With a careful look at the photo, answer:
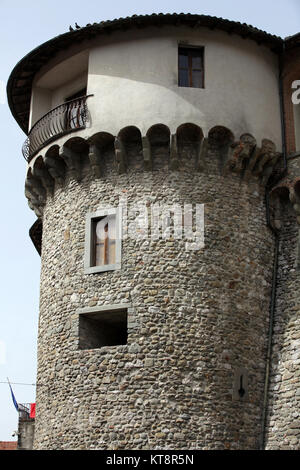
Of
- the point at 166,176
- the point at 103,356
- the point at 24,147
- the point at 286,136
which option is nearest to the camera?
the point at 103,356

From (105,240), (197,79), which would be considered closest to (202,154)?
(197,79)

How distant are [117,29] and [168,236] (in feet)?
18.8

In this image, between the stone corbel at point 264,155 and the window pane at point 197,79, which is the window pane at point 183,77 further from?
the stone corbel at point 264,155

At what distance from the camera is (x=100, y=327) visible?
2020 centimetres

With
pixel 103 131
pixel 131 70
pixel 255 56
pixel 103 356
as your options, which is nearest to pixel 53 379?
pixel 103 356

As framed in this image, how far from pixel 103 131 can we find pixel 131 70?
71.3 inches

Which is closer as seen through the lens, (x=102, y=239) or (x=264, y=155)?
(x=102, y=239)

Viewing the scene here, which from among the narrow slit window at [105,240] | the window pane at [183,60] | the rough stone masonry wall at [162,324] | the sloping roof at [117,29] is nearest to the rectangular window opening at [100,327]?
the rough stone masonry wall at [162,324]

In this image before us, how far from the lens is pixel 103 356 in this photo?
1878cm

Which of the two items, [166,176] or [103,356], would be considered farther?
[166,176]

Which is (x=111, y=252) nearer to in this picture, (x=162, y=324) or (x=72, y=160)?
(x=162, y=324)

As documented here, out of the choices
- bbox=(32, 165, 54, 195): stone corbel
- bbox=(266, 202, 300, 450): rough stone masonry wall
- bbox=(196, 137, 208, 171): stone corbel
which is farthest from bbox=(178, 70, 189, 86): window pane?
bbox=(32, 165, 54, 195): stone corbel

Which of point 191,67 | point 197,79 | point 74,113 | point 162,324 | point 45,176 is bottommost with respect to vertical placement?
point 162,324

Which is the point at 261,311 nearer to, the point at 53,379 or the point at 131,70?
the point at 53,379
